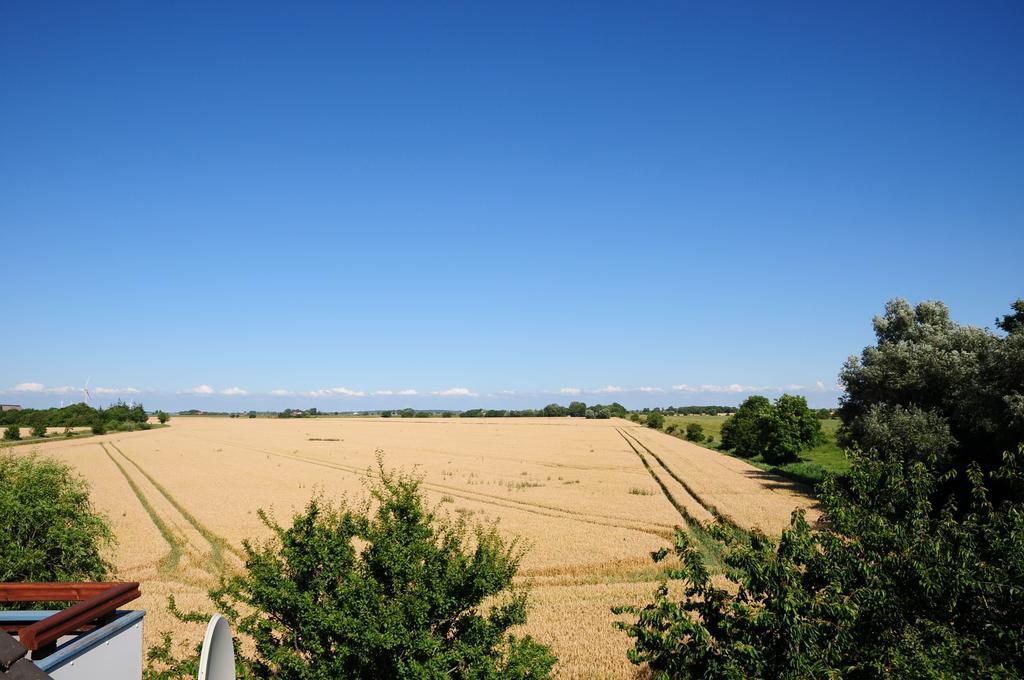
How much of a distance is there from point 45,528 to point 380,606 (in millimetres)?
16459

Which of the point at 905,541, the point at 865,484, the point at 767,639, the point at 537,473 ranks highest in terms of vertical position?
the point at 865,484

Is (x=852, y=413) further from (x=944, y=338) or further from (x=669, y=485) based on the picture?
(x=669, y=485)

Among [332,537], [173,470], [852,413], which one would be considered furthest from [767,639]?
[173,470]

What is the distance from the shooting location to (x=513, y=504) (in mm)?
43625

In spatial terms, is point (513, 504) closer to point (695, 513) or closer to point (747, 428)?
point (695, 513)

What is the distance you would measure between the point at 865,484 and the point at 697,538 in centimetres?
2409

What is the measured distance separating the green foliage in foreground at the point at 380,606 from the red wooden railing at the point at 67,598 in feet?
17.8

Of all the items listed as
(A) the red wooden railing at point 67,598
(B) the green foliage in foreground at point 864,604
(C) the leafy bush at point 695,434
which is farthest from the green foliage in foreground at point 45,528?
(C) the leafy bush at point 695,434

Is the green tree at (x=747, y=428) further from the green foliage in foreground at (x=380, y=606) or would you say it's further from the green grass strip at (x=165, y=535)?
the green foliage in foreground at (x=380, y=606)

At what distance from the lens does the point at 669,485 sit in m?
51.9

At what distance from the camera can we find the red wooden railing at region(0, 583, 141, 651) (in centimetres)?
414

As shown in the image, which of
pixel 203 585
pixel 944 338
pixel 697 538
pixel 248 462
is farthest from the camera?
pixel 248 462

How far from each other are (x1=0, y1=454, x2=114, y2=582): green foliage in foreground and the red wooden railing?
16980 mm

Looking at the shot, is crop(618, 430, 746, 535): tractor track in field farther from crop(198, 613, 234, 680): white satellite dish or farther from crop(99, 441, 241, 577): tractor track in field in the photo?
crop(99, 441, 241, 577): tractor track in field
